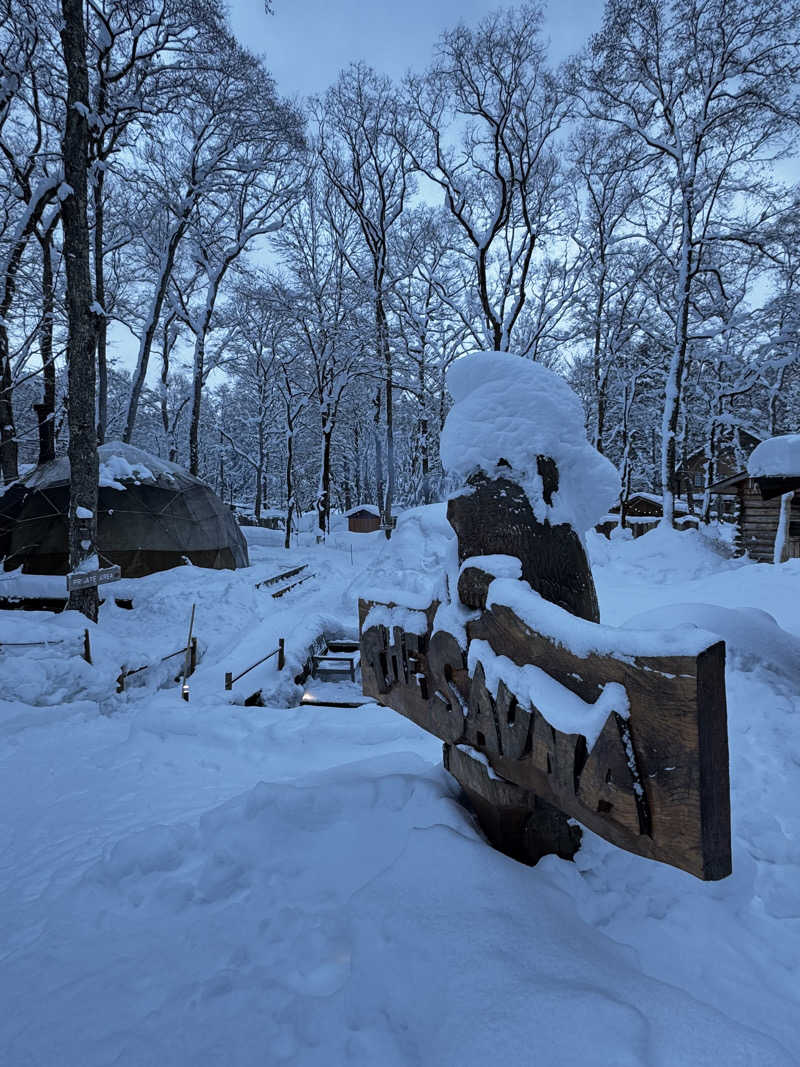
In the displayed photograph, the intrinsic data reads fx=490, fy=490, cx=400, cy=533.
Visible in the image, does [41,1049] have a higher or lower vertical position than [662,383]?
lower

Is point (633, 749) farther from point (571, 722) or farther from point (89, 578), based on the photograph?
point (89, 578)

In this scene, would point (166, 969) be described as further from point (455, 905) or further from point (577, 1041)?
point (577, 1041)

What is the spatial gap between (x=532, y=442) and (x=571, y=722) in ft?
4.26

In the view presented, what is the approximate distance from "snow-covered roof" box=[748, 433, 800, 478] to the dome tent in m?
12.9

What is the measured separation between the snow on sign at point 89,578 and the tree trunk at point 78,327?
1179mm

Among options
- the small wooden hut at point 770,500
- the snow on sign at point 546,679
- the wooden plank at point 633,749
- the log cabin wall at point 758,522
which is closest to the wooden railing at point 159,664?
the snow on sign at point 546,679

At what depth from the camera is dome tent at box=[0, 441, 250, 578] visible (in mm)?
10836

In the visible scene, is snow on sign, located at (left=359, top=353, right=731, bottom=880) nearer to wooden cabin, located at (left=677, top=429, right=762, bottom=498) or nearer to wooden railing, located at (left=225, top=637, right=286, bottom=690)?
wooden railing, located at (left=225, top=637, right=286, bottom=690)

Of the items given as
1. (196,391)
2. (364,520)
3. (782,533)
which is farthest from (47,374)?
(364,520)

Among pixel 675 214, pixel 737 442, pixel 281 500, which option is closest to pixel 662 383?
pixel 737 442

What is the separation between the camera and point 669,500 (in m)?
15.0

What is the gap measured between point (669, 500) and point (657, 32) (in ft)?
41.7

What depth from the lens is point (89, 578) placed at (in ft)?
21.9

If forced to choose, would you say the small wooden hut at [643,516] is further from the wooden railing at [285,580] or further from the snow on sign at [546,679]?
the snow on sign at [546,679]
